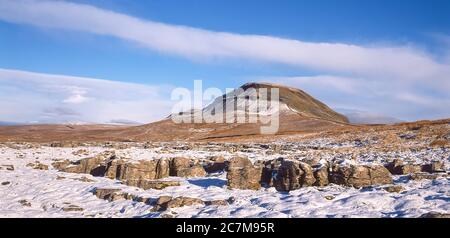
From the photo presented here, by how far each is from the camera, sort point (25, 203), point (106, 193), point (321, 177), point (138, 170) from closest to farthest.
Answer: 1. point (25, 203)
2. point (321, 177)
3. point (106, 193)
4. point (138, 170)

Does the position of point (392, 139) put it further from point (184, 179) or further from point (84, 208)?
point (84, 208)

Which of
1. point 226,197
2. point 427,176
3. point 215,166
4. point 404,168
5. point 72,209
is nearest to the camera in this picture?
point 72,209

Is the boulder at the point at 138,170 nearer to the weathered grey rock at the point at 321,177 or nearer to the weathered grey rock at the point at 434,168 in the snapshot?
the weathered grey rock at the point at 321,177

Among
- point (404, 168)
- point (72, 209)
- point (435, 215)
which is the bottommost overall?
point (72, 209)

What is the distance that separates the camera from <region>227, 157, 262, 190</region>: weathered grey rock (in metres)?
20.7

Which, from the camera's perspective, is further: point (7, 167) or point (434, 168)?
point (7, 167)

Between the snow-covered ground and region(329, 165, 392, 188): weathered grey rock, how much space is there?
2.14 ft

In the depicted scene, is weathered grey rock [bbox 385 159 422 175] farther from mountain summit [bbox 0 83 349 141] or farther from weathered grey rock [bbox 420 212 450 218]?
mountain summit [bbox 0 83 349 141]

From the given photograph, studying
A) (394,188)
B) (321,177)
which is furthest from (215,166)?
(394,188)

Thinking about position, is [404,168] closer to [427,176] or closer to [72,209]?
[427,176]

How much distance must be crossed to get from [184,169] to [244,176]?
5.66 meters

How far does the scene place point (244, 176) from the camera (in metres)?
21.1
